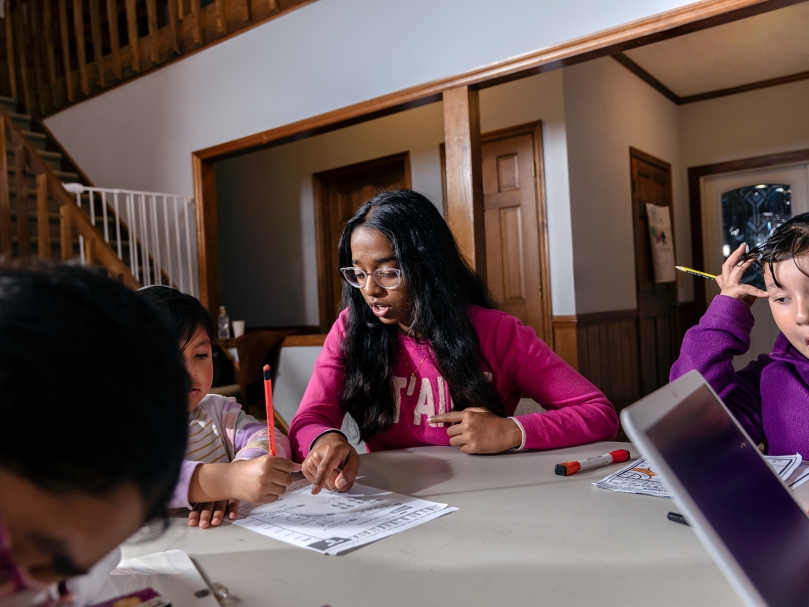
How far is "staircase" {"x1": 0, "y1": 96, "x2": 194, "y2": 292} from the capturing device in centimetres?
372

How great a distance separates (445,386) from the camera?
1.50 metres

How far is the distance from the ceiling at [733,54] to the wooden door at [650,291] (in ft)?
2.16

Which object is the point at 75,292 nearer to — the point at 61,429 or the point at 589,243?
the point at 61,429

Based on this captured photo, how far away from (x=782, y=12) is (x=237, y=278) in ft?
15.1

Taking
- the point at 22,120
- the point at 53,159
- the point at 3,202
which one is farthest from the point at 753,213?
the point at 22,120

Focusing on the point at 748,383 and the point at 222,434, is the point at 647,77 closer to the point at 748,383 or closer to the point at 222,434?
the point at 748,383

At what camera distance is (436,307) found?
1489 mm

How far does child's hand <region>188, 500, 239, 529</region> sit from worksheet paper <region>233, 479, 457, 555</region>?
18mm

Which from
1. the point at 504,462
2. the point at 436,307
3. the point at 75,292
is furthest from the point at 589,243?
the point at 75,292

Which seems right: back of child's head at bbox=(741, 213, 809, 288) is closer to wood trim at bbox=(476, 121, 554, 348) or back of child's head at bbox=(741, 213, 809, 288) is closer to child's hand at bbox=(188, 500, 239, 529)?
child's hand at bbox=(188, 500, 239, 529)

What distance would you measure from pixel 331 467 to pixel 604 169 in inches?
145

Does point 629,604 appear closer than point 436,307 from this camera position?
Yes

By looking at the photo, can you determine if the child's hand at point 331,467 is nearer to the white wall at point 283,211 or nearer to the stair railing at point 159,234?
the stair railing at point 159,234

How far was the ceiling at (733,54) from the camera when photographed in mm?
4098
